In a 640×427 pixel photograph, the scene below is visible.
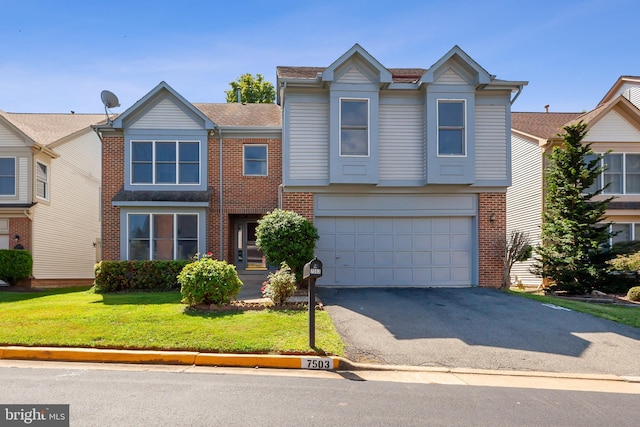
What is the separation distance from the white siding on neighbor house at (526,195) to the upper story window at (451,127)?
21.7 ft

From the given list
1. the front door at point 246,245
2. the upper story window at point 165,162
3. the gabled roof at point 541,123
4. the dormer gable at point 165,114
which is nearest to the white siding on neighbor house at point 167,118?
the dormer gable at point 165,114

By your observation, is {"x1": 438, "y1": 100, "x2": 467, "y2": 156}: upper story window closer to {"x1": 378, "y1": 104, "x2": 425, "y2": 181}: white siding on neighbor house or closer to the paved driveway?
{"x1": 378, "y1": 104, "x2": 425, "y2": 181}: white siding on neighbor house

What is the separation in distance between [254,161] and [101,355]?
10.3 m

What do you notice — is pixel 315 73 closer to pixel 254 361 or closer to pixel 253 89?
pixel 254 361

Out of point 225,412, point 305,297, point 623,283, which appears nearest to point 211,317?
point 305,297

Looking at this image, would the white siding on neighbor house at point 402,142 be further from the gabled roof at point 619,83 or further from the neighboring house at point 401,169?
the gabled roof at point 619,83

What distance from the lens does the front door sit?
17031 mm

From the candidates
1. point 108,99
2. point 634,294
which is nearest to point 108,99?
point 108,99

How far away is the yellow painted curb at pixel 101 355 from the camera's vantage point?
7043mm

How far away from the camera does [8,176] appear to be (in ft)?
58.6

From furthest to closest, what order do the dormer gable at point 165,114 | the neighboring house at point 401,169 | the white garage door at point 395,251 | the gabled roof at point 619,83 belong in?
1. the gabled roof at point 619,83
2. the dormer gable at point 165,114
3. the white garage door at point 395,251
4. the neighboring house at point 401,169

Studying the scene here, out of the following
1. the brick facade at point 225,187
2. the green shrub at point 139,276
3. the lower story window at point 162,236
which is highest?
the brick facade at point 225,187

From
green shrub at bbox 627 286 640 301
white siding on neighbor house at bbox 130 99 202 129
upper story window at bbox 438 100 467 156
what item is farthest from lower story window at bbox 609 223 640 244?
white siding on neighbor house at bbox 130 99 202 129

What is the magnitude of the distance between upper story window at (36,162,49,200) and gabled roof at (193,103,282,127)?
7.43 m
